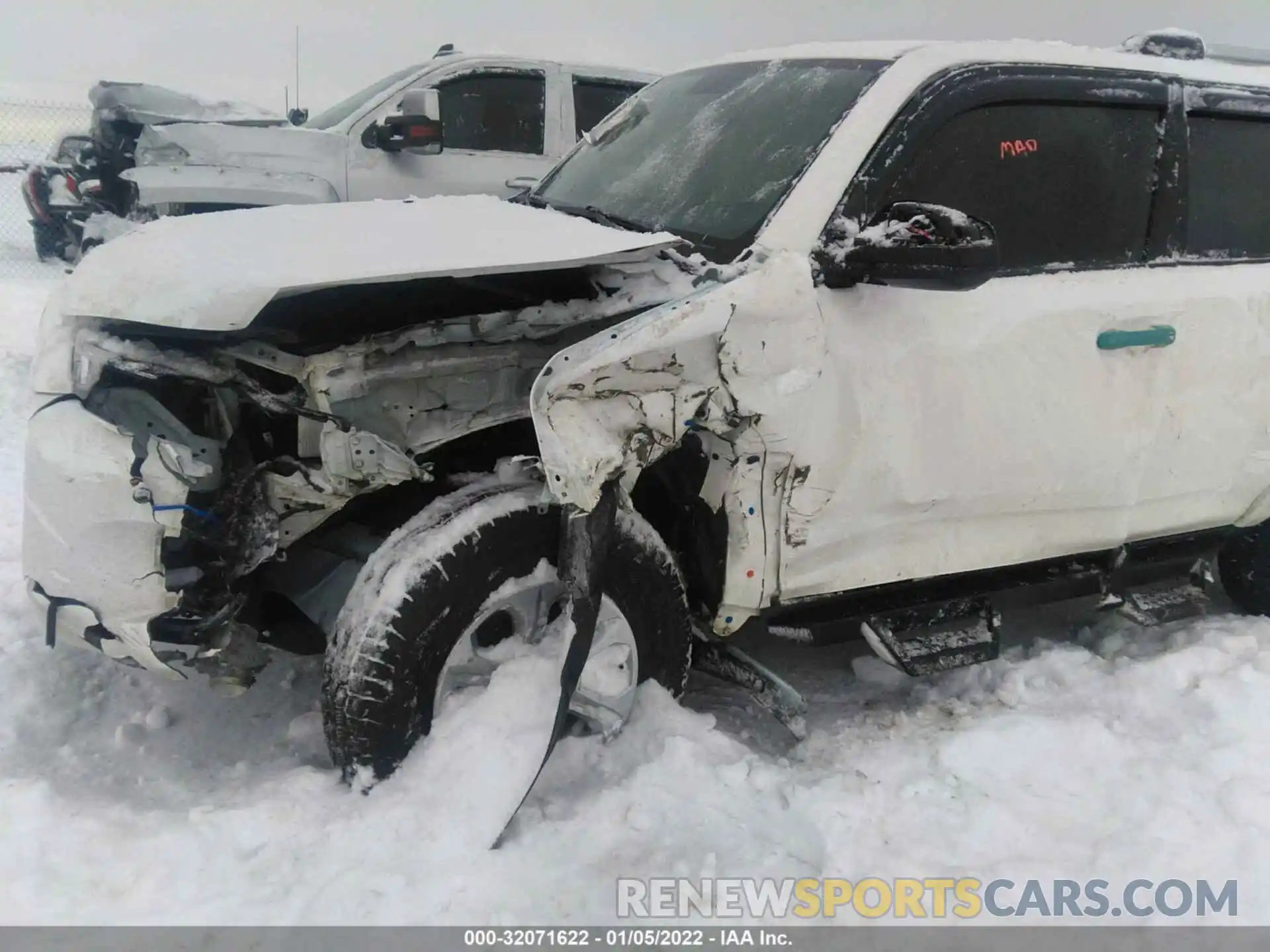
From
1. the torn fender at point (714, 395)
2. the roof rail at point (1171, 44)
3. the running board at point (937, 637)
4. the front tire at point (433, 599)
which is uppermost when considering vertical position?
the roof rail at point (1171, 44)

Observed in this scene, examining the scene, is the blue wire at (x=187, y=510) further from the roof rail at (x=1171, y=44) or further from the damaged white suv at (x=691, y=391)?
the roof rail at (x=1171, y=44)

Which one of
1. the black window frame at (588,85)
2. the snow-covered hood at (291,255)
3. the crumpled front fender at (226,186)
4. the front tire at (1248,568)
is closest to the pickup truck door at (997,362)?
the snow-covered hood at (291,255)

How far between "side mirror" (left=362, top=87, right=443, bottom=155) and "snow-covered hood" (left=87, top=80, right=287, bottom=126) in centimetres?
102

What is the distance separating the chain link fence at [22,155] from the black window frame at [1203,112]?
9.84 meters

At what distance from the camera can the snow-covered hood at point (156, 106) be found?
6473mm

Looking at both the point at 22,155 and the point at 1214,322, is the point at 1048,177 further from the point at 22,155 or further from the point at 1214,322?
the point at 22,155

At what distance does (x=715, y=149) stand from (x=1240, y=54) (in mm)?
2969

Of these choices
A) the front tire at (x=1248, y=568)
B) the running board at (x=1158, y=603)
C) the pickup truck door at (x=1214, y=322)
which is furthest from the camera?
the front tire at (x=1248, y=568)

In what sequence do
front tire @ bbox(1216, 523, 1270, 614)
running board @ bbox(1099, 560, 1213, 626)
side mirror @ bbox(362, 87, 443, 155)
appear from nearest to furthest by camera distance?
running board @ bbox(1099, 560, 1213, 626)
front tire @ bbox(1216, 523, 1270, 614)
side mirror @ bbox(362, 87, 443, 155)

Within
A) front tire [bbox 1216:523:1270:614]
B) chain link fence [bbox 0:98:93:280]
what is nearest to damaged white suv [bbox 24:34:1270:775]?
front tire [bbox 1216:523:1270:614]

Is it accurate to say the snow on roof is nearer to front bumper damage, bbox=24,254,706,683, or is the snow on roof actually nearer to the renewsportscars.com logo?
front bumper damage, bbox=24,254,706,683

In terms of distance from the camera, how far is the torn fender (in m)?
2.17

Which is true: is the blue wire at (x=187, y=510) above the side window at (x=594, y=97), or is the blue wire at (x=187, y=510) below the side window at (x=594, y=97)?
below
